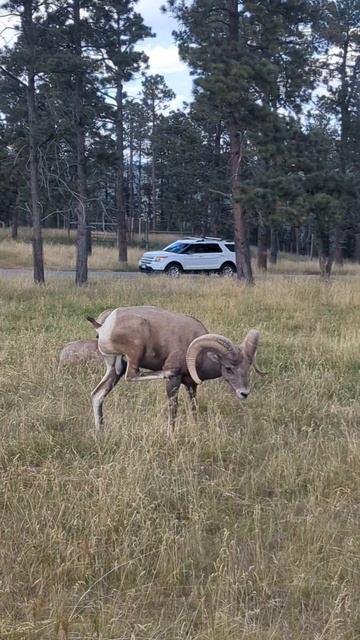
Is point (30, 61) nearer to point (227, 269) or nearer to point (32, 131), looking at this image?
point (32, 131)

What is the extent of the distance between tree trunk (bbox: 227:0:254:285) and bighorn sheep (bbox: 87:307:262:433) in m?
13.5

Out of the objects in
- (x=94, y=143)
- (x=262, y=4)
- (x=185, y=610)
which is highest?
A: (x=262, y=4)

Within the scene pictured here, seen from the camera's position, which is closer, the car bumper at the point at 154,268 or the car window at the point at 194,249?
the car bumper at the point at 154,268

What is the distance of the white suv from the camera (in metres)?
30.3

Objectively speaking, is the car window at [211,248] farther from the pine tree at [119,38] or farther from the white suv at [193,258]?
the pine tree at [119,38]

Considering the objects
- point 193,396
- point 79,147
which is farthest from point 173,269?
point 193,396

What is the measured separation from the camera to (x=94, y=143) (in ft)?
86.4

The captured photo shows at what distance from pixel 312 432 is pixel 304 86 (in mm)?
17405

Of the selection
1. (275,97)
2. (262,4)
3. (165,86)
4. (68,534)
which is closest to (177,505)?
(68,534)

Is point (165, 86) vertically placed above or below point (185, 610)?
above

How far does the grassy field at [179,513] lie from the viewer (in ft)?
9.91

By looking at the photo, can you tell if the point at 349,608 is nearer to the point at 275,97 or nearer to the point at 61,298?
the point at 61,298

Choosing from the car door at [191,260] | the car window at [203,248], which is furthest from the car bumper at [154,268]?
the car window at [203,248]

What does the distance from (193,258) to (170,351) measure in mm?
25408
